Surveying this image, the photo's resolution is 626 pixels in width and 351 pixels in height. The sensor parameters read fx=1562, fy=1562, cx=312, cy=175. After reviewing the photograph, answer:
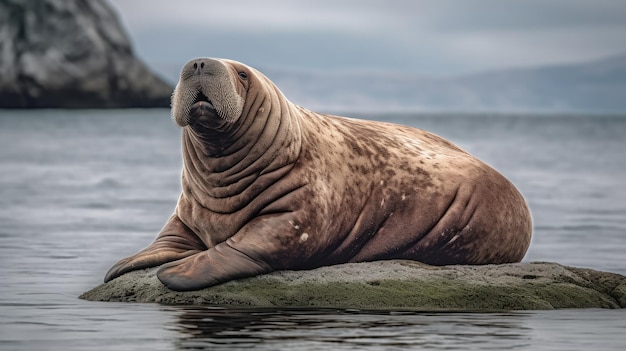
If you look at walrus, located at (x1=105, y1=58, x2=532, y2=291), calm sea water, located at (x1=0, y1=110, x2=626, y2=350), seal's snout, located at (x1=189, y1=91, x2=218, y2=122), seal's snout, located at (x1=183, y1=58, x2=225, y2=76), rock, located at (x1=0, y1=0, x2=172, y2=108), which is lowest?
calm sea water, located at (x1=0, y1=110, x2=626, y2=350)

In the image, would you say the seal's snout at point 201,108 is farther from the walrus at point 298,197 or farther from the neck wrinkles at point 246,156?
the neck wrinkles at point 246,156

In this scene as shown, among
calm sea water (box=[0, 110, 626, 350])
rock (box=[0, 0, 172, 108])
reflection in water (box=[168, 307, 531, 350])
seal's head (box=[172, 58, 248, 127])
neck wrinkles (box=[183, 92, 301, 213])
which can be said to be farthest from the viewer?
rock (box=[0, 0, 172, 108])

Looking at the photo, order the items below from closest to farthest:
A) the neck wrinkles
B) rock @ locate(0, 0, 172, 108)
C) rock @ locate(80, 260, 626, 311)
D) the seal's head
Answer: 1. rock @ locate(80, 260, 626, 311)
2. the seal's head
3. the neck wrinkles
4. rock @ locate(0, 0, 172, 108)

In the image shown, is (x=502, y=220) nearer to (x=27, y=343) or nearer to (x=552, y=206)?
(x=27, y=343)

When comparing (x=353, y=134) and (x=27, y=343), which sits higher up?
(x=353, y=134)

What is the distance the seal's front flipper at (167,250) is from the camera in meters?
12.3

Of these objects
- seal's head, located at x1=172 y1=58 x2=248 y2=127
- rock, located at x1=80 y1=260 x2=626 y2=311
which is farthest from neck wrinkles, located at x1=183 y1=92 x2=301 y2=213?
rock, located at x1=80 y1=260 x2=626 y2=311

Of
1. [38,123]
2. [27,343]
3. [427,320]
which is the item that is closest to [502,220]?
[427,320]

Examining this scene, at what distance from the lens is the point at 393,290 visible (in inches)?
464

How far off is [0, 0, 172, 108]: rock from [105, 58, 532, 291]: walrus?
89803 millimetres

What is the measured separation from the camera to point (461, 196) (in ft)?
42.7

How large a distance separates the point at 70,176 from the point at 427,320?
24634 millimetres

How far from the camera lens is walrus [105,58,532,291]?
11906 millimetres

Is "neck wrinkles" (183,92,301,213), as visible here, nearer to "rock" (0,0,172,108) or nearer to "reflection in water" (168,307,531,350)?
"reflection in water" (168,307,531,350)
